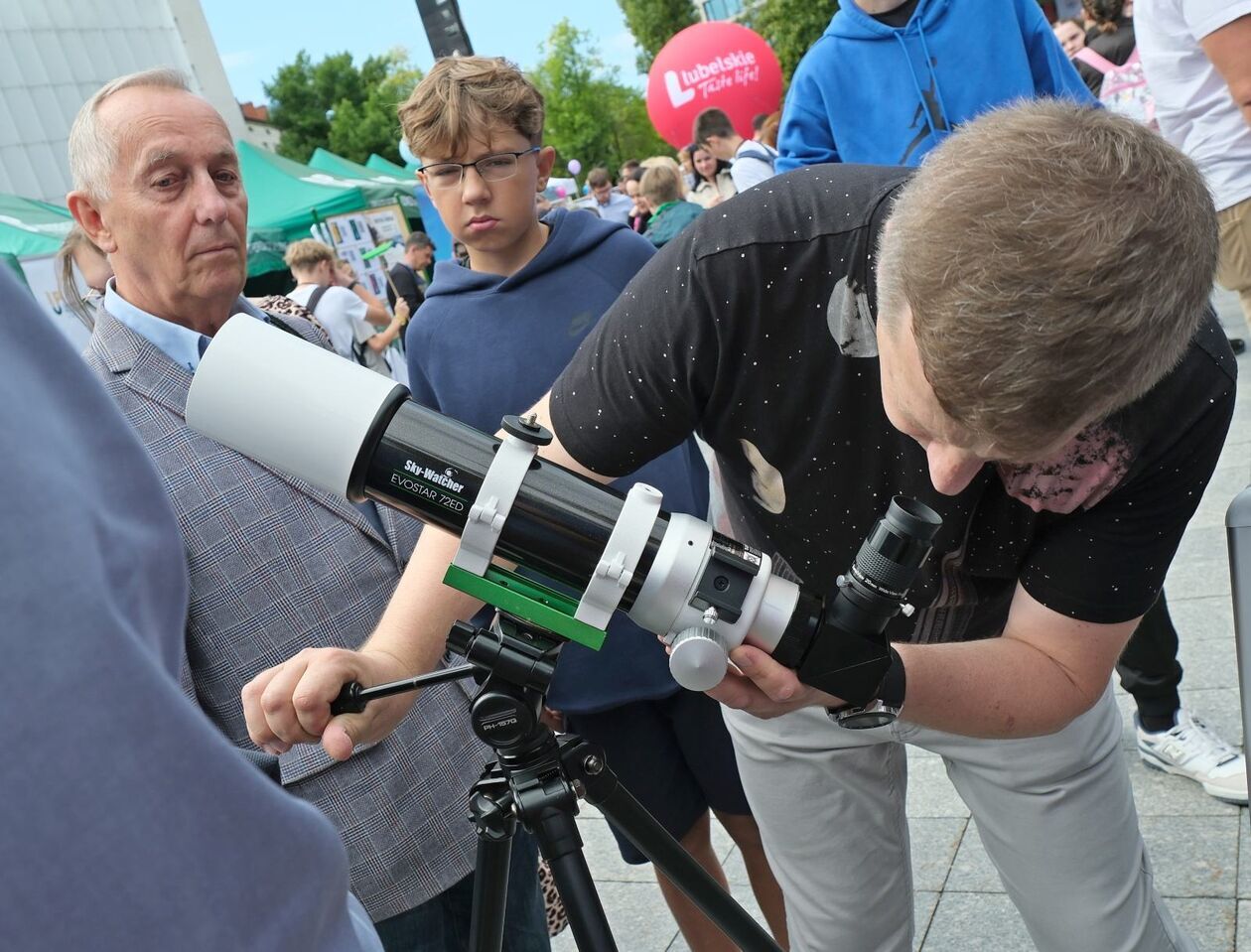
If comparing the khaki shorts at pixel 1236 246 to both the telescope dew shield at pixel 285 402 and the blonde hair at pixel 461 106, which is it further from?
the telescope dew shield at pixel 285 402

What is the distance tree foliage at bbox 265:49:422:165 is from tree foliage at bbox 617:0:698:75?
1240 cm

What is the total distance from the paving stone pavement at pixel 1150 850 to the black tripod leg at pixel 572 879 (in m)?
0.78

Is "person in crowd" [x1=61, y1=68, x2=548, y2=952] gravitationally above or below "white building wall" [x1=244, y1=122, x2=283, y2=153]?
above

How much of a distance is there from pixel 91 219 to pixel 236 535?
2.37 feet

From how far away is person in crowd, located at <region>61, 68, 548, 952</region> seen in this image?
1805mm

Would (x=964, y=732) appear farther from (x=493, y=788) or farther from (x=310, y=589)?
(x=310, y=589)

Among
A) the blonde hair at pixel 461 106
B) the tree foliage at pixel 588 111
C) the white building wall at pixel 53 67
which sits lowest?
the tree foliage at pixel 588 111

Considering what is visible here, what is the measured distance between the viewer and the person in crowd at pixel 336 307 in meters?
7.09

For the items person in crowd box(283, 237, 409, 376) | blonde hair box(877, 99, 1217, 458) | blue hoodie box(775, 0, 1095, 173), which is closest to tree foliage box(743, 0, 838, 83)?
person in crowd box(283, 237, 409, 376)

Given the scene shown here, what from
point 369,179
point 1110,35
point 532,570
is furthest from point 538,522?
point 369,179

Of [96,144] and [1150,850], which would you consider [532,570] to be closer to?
[96,144]

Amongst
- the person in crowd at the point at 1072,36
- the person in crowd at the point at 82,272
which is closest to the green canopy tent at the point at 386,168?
the person in crowd at the point at 1072,36

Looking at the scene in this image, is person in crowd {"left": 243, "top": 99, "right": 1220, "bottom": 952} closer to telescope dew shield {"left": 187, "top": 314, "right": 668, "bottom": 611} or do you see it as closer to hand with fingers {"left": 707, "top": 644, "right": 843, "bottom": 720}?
hand with fingers {"left": 707, "top": 644, "right": 843, "bottom": 720}

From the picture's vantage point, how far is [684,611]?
131 cm
